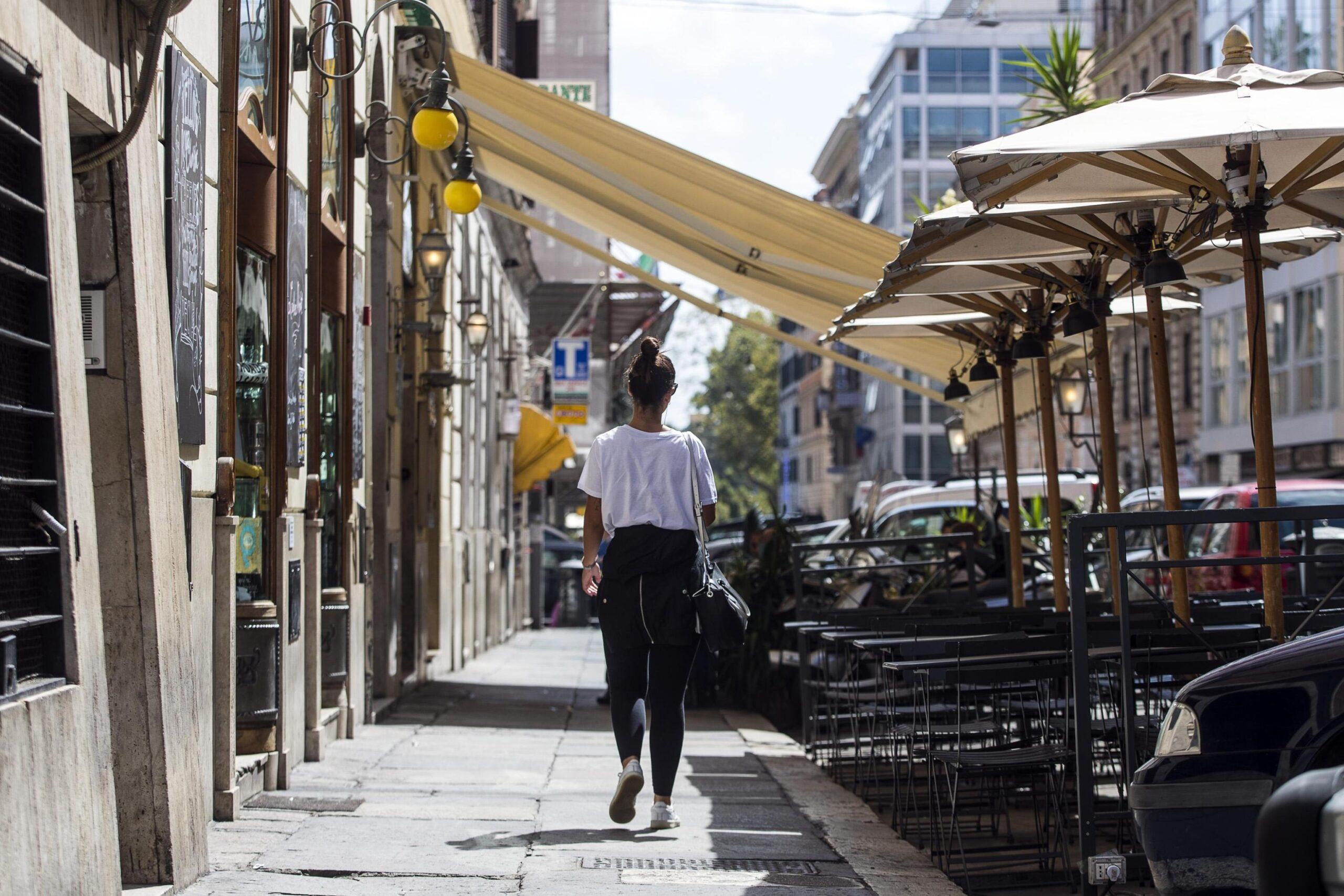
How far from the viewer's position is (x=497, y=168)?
1430cm

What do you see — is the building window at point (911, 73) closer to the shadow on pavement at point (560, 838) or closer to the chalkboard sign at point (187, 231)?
the chalkboard sign at point (187, 231)

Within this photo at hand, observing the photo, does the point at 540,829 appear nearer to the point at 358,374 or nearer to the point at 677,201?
the point at 358,374

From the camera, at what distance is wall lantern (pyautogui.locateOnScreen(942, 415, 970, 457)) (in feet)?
67.2

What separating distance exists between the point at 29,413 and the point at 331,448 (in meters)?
6.22

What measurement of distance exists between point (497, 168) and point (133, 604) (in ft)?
31.4

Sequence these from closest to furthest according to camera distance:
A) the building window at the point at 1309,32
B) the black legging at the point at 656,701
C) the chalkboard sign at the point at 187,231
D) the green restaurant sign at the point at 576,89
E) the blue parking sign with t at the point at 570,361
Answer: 1. the chalkboard sign at the point at 187,231
2. the black legging at the point at 656,701
3. the blue parking sign with t at the point at 570,361
4. the green restaurant sign at the point at 576,89
5. the building window at the point at 1309,32

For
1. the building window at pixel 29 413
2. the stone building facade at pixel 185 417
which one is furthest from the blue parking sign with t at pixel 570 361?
the building window at pixel 29 413

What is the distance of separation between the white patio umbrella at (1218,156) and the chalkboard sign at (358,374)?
15.9ft

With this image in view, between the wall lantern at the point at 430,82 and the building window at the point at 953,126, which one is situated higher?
the building window at the point at 953,126

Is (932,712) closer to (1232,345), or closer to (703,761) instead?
(703,761)

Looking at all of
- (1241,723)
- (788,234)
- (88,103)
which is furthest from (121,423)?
(788,234)

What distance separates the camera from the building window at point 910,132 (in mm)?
75562

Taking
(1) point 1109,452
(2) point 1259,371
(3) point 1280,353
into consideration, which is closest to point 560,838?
(2) point 1259,371

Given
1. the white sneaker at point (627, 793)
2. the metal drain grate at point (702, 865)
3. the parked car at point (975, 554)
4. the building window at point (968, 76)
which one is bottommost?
the metal drain grate at point (702, 865)
